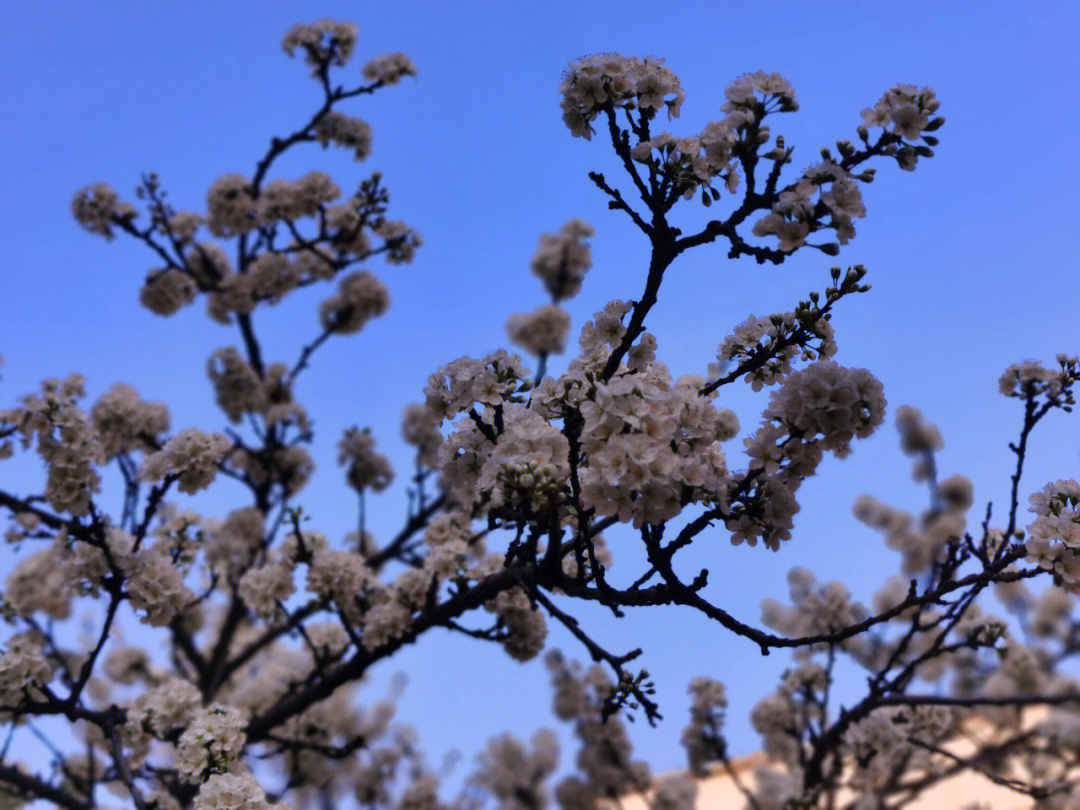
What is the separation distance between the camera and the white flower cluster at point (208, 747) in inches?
153

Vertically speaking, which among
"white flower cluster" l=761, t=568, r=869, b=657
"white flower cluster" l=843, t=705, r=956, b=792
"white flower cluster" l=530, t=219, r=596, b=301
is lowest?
"white flower cluster" l=843, t=705, r=956, b=792

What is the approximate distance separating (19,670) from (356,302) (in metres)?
5.76

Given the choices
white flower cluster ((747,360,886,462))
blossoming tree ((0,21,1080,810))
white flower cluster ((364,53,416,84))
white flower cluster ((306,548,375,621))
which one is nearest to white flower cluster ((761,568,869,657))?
blossoming tree ((0,21,1080,810))

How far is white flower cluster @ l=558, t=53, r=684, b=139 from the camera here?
316 centimetres

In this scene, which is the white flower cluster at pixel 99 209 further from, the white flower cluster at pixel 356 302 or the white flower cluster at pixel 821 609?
the white flower cluster at pixel 821 609

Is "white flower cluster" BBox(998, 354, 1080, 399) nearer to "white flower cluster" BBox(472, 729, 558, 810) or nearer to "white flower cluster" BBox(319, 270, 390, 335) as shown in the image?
"white flower cluster" BBox(319, 270, 390, 335)

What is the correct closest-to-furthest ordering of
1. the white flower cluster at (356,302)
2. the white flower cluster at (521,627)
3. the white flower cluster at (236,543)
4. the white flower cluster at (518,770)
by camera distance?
the white flower cluster at (521,627)
the white flower cluster at (236,543)
the white flower cluster at (356,302)
the white flower cluster at (518,770)

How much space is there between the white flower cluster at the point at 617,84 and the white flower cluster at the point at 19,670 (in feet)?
14.0

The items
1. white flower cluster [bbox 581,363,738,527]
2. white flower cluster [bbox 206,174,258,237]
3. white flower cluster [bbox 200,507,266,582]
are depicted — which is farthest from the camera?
white flower cluster [bbox 206,174,258,237]

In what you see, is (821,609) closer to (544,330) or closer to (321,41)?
(544,330)

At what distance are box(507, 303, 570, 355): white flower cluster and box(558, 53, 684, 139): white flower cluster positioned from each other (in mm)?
6351

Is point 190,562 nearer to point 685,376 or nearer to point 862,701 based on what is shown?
point 685,376

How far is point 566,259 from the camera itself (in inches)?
392

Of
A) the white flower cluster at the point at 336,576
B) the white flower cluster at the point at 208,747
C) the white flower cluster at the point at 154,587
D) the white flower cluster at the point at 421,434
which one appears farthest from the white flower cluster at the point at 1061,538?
the white flower cluster at the point at 421,434
